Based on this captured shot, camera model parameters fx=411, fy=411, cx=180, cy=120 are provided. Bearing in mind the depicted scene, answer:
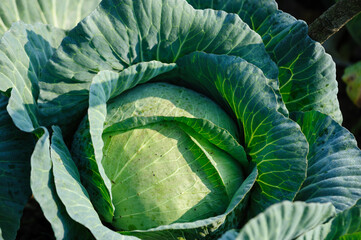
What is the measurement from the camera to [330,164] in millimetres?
1845

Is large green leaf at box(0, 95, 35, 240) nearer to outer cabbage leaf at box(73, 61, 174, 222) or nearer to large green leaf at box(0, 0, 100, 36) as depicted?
outer cabbage leaf at box(73, 61, 174, 222)

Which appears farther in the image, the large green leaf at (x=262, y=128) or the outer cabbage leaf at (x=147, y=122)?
the large green leaf at (x=262, y=128)

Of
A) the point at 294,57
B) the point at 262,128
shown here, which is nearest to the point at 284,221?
the point at 262,128

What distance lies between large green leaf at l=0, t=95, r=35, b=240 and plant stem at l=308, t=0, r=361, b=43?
1.59 meters

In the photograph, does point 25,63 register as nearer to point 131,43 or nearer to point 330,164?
point 131,43

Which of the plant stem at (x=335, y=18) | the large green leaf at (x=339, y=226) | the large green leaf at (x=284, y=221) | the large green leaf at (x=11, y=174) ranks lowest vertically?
the large green leaf at (x=11, y=174)

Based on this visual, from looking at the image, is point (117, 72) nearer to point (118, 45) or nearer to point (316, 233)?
point (118, 45)

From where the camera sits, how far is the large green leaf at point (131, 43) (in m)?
1.80

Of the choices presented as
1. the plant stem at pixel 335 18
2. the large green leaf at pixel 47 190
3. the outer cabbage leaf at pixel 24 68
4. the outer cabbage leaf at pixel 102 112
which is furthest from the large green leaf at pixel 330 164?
the outer cabbage leaf at pixel 24 68

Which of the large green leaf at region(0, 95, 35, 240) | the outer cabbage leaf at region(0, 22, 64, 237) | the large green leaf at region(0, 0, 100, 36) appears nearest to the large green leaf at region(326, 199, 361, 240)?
the outer cabbage leaf at region(0, 22, 64, 237)

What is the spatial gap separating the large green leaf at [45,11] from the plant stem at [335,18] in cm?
124

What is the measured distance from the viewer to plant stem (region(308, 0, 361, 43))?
6.68ft

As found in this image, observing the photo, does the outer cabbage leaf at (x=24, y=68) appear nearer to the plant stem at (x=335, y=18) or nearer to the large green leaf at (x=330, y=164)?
the large green leaf at (x=330, y=164)

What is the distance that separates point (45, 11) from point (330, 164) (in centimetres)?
162
